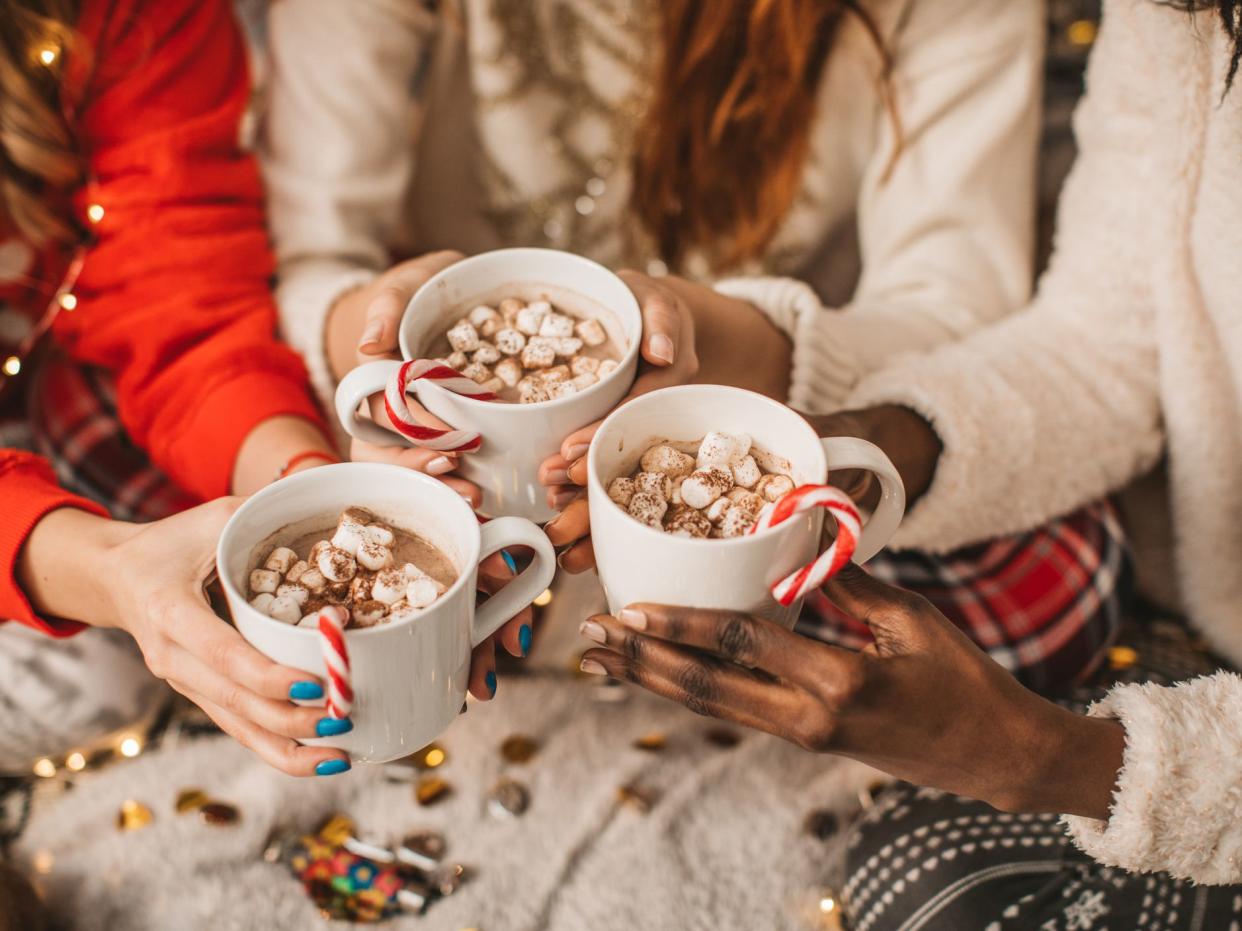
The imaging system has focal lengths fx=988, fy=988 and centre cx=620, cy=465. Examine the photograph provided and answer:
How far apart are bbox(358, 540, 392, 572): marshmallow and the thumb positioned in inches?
12.9

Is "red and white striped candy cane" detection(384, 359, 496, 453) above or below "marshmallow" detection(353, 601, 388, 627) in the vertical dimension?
above

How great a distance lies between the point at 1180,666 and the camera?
1.13 m

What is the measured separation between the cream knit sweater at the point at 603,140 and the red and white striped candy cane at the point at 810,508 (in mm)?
503

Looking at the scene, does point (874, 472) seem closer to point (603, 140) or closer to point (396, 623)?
point (396, 623)

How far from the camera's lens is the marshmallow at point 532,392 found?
803mm

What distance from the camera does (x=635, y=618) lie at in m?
0.68

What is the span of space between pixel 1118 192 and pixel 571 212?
0.70 meters

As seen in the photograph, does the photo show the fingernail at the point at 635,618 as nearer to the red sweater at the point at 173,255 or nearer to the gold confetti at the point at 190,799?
the red sweater at the point at 173,255

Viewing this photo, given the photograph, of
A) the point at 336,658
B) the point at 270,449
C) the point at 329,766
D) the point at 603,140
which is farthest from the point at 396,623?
the point at 603,140

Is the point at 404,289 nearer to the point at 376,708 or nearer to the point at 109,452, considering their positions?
the point at 376,708

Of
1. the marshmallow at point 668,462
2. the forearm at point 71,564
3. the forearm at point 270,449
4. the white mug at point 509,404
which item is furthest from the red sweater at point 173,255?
the marshmallow at point 668,462

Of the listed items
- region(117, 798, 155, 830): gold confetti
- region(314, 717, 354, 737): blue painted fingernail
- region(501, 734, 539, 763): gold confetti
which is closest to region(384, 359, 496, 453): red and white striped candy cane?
region(314, 717, 354, 737): blue painted fingernail

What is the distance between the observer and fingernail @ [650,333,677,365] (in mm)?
798

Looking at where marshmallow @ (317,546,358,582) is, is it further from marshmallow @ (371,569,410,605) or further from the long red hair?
the long red hair
